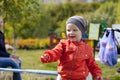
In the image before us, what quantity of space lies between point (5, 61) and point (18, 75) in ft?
1.29

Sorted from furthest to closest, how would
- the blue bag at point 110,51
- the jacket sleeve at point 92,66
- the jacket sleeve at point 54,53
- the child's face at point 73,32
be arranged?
the blue bag at point 110,51 < the jacket sleeve at point 92,66 < the child's face at point 73,32 < the jacket sleeve at point 54,53

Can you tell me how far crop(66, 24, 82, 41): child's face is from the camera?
3232 millimetres

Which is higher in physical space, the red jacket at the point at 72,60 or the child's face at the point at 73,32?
the child's face at the point at 73,32

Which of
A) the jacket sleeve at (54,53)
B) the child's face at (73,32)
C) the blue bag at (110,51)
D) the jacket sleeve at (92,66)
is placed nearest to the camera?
the jacket sleeve at (54,53)

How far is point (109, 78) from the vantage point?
6539 millimetres

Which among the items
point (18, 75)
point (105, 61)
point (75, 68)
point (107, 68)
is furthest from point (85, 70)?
point (107, 68)

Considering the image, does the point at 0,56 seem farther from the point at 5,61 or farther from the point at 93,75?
the point at 93,75

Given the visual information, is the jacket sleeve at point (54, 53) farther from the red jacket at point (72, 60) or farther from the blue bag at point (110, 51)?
the blue bag at point (110, 51)

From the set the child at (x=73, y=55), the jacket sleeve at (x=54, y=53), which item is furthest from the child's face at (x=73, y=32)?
the jacket sleeve at (x=54, y=53)

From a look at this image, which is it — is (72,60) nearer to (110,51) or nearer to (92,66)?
(92,66)

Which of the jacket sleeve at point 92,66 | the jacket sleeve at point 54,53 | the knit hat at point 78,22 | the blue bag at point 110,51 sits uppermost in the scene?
the knit hat at point 78,22

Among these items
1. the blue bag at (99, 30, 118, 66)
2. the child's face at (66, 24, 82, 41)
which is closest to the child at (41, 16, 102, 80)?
the child's face at (66, 24, 82, 41)

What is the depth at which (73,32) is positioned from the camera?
10.6ft

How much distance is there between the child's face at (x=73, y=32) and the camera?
10.6 feet
